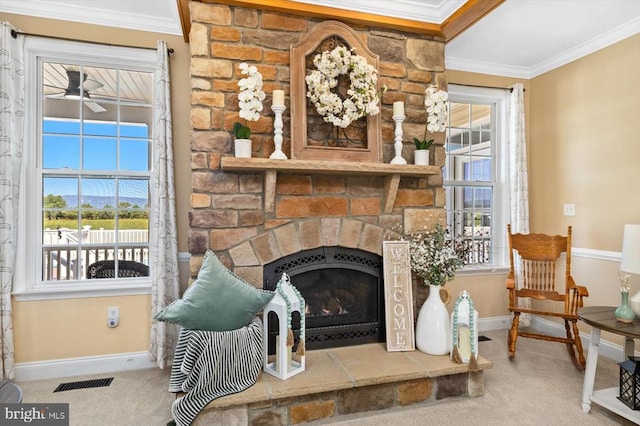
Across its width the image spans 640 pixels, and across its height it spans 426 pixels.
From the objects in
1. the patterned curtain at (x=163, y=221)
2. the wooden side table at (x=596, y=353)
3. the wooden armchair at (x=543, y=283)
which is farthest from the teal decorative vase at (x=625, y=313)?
Result: the patterned curtain at (x=163, y=221)

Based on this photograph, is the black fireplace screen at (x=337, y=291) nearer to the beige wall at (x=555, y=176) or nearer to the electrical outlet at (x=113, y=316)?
the beige wall at (x=555, y=176)

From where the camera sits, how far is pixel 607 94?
3.15 meters

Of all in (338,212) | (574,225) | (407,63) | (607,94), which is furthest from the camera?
(574,225)

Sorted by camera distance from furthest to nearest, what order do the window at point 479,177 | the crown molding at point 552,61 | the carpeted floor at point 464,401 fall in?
1. the window at point 479,177
2. the crown molding at point 552,61
3. the carpeted floor at point 464,401

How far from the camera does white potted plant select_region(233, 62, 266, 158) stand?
2.32 meters

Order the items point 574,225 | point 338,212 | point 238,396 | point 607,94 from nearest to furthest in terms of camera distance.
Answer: point 238,396 < point 338,212 < point 607,94 < point 574,225

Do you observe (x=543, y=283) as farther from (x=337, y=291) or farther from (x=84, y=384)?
(x=84, y=384)

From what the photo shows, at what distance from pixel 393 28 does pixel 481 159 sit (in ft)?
5.98

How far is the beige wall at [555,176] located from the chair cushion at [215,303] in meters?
1.02

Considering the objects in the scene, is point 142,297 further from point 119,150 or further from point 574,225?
point 574,225

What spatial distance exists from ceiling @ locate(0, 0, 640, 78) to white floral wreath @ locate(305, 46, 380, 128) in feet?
1.48

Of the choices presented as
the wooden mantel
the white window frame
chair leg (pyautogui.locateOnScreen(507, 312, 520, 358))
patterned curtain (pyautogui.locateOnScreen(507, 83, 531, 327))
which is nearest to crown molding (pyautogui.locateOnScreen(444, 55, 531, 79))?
patterned curtain (pyautogui.locateOnScreen(507, 83, 531, 327))

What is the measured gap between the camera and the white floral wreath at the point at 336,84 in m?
2.54

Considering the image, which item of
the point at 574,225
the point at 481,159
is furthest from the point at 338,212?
the point at 574,225
